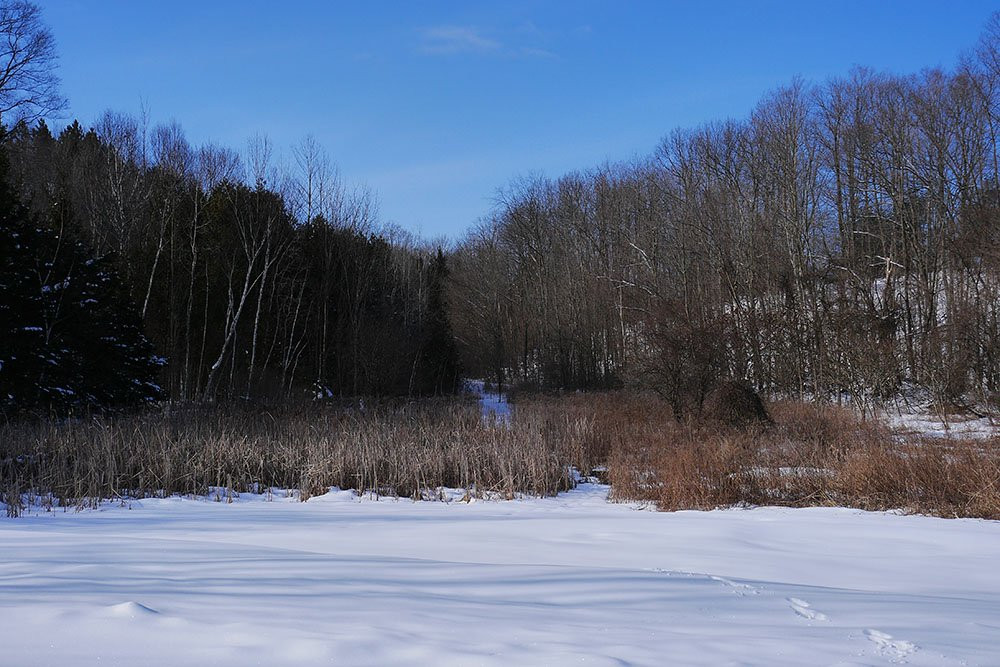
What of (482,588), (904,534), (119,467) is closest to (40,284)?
(119,467)

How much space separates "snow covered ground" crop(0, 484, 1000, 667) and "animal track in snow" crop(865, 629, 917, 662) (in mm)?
10

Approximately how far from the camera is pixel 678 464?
30.7ft

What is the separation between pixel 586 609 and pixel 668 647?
645 millimetres

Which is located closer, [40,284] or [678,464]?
[678,464]

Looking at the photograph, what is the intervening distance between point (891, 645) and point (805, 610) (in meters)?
0.59

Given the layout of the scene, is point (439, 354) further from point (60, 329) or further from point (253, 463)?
point (253, 463)

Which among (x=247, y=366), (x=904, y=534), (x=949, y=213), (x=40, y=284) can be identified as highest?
(x=949, y=213)

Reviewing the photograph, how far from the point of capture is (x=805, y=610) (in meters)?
3.32

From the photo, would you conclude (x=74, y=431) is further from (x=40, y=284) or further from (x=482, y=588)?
(x=482, y=588)

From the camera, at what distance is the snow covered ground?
2492mm

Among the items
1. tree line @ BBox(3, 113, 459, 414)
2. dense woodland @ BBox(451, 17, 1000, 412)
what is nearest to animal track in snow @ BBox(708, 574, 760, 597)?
dense woodland @ BBox(451, 17, 1000, 412)

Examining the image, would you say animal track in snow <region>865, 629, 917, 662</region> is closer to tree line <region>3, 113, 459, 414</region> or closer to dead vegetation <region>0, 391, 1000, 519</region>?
dead vegetation <region>0, 391, 1000, 519</region>

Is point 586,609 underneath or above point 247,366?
underneath

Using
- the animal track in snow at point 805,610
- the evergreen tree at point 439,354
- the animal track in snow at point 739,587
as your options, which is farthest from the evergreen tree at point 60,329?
the evergreen tree at point 439,354
